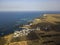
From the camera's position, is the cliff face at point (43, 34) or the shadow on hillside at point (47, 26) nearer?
the cliff face at point (43, 34)

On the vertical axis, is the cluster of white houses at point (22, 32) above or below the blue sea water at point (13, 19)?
below

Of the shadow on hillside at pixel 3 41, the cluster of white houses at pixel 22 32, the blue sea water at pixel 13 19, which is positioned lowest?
the shadow on hillside at pixel 3 41

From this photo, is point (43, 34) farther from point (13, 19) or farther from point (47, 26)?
point (13, 19)

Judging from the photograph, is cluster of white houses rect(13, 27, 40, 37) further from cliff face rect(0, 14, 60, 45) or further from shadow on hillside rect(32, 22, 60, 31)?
shadow on hillside rect(32, 22, 60, 31)

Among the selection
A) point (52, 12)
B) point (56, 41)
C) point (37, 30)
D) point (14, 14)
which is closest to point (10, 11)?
point (14, 14)

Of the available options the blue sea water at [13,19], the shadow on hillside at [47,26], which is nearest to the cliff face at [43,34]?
the shadow on hillside at [47,26]

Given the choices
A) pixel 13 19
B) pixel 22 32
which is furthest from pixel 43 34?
pixel 13 19

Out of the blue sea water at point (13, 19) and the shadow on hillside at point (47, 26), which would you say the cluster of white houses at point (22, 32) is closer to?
the blue sea water at point (13, 19)
